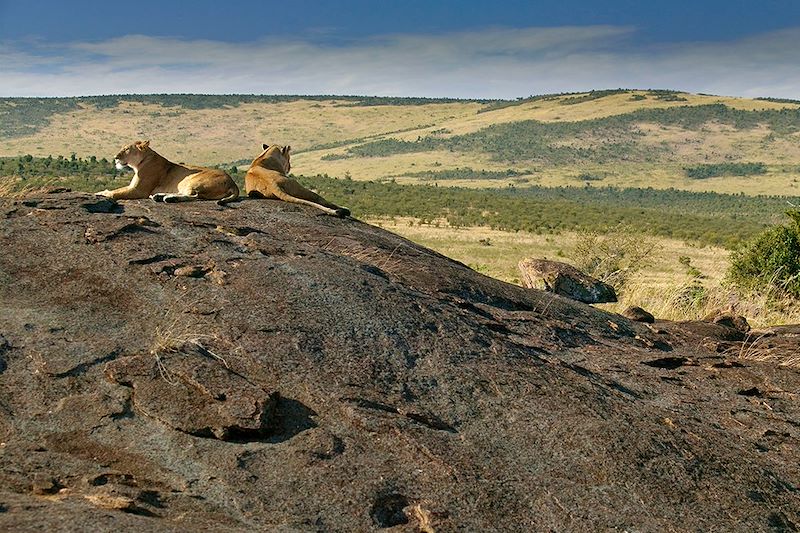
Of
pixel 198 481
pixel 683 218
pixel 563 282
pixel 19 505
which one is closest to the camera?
pixel 19 505

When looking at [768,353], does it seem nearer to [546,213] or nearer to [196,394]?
[196,394]

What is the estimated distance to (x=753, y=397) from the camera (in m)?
8.21

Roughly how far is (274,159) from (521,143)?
163344 millimetres

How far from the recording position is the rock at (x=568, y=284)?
50.6ft

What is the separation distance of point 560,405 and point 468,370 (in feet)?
2.60

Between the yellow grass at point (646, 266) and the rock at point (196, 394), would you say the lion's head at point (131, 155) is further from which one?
the yellow grass at point (646, 266)

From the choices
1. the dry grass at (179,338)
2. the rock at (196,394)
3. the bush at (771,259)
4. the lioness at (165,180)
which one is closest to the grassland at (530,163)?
the bush at (771,259)

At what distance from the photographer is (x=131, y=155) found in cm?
1187

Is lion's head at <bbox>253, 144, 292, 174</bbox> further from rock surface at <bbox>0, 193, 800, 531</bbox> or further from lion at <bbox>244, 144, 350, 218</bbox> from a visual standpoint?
rock surface at <bbox>0, 193, 800, 531</bbox>

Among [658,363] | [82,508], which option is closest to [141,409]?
[82,508]

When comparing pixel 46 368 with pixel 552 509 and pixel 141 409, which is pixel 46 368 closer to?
pixel 141 409

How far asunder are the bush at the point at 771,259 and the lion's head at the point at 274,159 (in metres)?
10.3

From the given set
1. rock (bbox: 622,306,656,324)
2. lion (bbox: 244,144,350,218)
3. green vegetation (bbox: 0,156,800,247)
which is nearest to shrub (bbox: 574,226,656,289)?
green vegetation (bbox: 0,156,800,247)

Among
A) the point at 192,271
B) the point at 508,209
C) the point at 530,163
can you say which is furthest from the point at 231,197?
the point at 530,163
